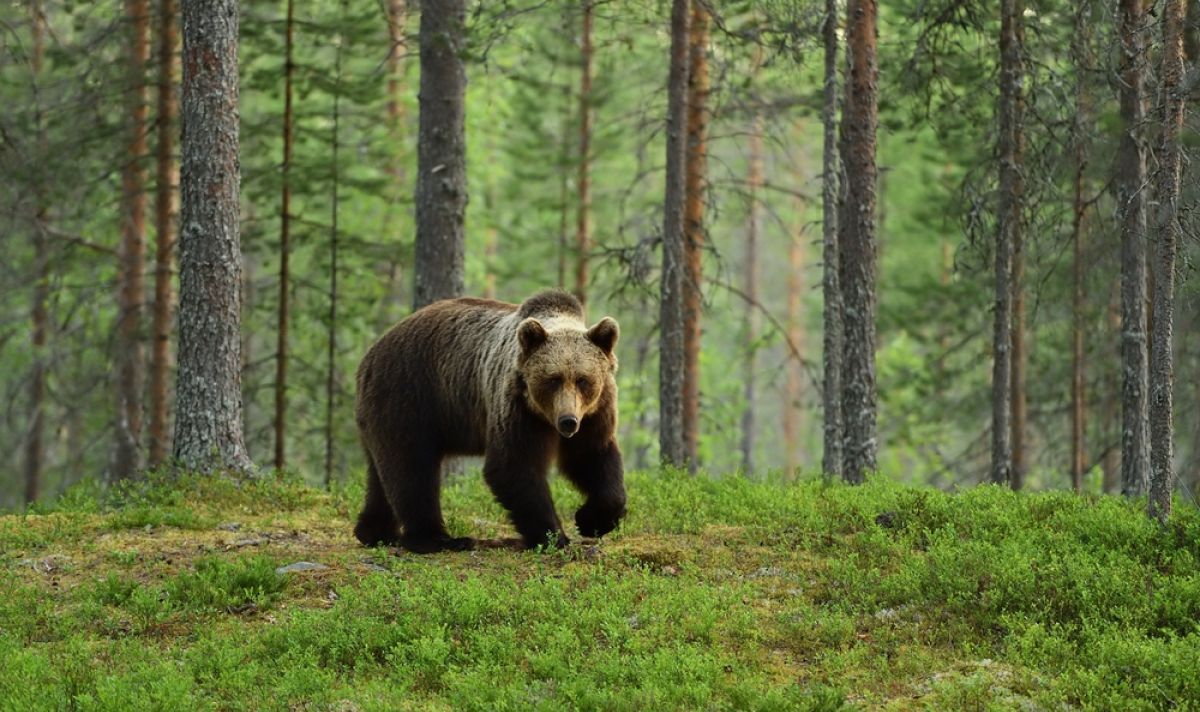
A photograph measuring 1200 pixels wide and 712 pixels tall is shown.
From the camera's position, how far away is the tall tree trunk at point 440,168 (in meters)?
15.0

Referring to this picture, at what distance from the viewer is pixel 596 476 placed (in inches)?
383

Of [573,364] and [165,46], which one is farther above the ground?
[165,46]

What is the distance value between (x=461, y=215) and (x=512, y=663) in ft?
28.7

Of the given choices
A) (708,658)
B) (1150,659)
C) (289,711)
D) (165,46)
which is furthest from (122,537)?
(165,46)

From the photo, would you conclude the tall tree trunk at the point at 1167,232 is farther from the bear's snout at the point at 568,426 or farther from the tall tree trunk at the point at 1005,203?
the tall tree trunk at the point at 1005,203

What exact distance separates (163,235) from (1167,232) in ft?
48.1

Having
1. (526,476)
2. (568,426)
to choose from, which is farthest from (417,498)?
(568,426)

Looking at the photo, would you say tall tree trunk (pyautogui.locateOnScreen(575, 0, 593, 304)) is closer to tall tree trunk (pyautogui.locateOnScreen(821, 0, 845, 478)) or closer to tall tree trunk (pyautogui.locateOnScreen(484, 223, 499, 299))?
tall tree trunk (pyautogui.locateOnScreen(484, 223, 499, 299))

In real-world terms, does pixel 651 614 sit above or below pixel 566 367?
below

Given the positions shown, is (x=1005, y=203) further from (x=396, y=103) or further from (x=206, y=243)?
(x=396, y=103)

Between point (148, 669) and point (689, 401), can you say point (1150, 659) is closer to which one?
point (148, 669)

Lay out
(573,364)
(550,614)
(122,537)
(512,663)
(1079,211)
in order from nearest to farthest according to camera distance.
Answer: (512,663) → (550,614) → (573,364) → (122,537) → (1079,211)

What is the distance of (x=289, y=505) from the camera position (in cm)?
1206

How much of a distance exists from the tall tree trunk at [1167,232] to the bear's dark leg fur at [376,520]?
6.26m
